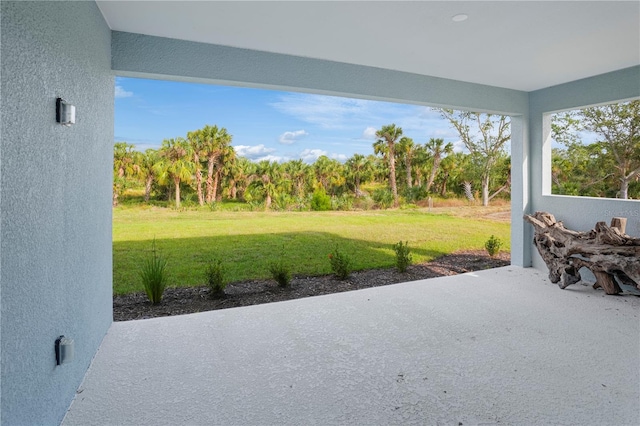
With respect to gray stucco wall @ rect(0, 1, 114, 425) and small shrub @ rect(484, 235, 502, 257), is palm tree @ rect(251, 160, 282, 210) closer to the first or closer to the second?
small shrub @ rect(484, 235, 502, 257)

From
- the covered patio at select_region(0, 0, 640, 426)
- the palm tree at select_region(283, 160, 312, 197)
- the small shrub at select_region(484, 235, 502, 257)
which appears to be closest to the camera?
the covered patio at select_region(0, 0, 640, 426)

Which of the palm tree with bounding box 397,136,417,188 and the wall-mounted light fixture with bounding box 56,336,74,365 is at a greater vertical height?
the palm tree with bounding box 397,136,417,188

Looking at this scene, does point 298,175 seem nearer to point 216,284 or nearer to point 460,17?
point 216,284

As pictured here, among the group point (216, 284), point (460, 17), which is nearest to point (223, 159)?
point (216, 284)

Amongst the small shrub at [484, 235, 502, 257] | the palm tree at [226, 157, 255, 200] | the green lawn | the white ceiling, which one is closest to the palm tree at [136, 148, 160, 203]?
the green lawn

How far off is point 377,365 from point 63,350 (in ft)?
6.26

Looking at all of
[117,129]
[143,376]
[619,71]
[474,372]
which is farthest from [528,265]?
[117,129]

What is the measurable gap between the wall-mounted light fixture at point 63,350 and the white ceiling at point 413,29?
2.33 meters

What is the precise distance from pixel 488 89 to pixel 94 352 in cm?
533

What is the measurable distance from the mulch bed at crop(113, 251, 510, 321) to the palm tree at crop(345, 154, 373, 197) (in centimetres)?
259

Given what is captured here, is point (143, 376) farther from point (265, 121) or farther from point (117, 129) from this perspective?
point (265, 121)

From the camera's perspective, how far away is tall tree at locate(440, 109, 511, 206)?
9.03m

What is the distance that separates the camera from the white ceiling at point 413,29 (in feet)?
9.58

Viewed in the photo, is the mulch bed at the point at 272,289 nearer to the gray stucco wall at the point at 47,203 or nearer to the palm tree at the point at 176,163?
the gray stucco wall at the point at 47,203
